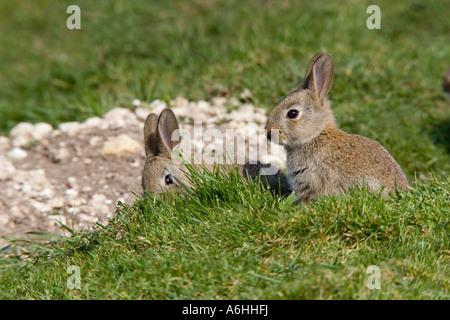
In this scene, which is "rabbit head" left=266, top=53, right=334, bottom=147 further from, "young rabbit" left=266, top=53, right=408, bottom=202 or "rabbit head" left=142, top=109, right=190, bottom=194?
"rabbit head" left=142, top=109, right=190, bottom=194

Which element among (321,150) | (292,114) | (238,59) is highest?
(238,59)

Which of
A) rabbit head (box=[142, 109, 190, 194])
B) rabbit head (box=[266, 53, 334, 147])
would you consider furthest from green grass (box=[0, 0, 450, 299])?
rabbit head (box=[266, 53, 334, 147])

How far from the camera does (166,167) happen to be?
18.0ft

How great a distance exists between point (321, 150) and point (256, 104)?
230cm

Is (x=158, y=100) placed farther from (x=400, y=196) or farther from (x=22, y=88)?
(x=400, y=196)

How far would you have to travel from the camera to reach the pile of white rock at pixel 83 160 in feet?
19.0

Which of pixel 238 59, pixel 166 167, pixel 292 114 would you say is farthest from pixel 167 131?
pixel 238 59

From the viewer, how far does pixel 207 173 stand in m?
4.71

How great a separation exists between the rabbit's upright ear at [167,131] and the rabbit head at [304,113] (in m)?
0.98

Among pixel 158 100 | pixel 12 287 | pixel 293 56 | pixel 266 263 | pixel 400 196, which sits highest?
pixel 293 56

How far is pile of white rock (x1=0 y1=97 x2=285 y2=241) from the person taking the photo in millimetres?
A: 5777

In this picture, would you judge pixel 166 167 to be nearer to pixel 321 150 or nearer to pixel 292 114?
pixel 292 114

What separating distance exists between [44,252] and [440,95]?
5.44 m
